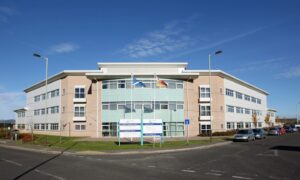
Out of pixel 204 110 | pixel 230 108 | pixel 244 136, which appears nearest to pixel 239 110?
pixel 230 108

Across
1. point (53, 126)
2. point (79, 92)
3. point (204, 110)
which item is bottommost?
point (53, 126)

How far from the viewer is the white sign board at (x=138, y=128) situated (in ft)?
106

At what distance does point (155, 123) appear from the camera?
3247 centimetres

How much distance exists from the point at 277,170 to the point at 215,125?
35.8 metres

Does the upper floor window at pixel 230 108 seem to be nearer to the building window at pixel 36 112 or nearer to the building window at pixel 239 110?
the building window at pixel 239 110

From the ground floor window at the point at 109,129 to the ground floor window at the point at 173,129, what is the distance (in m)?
7.01

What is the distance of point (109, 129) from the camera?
44219mm

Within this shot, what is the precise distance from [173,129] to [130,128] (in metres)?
13.4

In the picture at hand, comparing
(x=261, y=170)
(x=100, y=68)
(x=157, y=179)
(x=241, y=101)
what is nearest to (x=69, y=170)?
(x=157, y=179)

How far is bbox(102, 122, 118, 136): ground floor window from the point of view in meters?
44.1

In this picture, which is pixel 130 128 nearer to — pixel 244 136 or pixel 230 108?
pixel 244 136

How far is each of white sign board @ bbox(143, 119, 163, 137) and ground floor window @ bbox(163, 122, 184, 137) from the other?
39.1 ft

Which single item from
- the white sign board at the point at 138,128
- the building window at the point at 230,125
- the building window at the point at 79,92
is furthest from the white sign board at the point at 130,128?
the building window at the point at 230,125

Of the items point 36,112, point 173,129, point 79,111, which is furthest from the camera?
point 36,112
